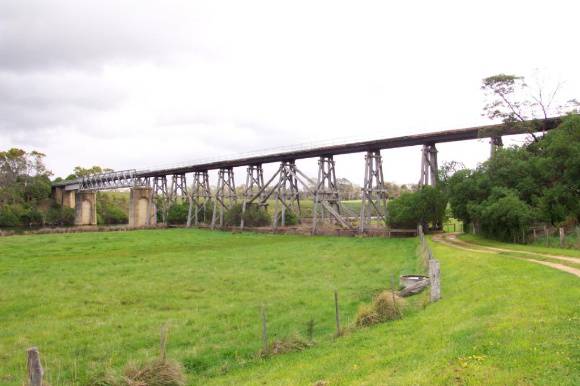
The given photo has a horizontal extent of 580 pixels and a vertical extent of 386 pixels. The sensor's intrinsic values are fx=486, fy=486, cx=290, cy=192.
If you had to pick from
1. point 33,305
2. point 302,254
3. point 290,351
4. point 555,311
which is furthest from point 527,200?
point 33,305

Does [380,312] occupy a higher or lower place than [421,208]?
lower

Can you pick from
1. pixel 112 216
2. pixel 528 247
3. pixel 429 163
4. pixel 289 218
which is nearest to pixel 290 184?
pixel 289 218

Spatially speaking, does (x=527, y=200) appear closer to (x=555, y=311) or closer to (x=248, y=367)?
(x=555, y=311)

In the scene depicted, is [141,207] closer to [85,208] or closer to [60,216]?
[85,208]

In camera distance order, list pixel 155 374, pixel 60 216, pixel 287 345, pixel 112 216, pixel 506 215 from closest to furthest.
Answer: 1. pixel 155 374
2. pixel 287 345
3. pixel 506 215
4. pixel 60 216
5. pixel 112 216

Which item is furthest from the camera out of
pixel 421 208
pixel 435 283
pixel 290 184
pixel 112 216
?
pixel 112 216

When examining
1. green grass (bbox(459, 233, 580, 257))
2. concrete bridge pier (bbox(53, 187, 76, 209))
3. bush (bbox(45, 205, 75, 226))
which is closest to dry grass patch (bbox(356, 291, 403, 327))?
green grass (bbox(459, 233, 580, 257))

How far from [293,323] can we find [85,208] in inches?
3662

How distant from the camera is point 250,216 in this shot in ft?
205

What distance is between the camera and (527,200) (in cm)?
3111

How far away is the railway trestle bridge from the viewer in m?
43.1

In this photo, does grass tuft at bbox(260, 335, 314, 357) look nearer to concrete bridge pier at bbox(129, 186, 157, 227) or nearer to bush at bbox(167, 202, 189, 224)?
bush at bbox(167, 202, 189, 224)

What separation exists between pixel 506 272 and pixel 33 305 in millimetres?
16244

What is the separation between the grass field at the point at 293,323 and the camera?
8500mm
